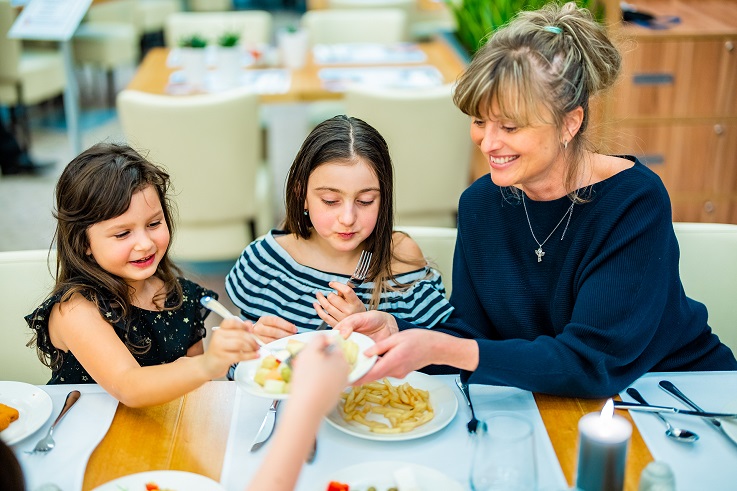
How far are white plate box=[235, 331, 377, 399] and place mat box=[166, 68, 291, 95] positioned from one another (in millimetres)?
2257

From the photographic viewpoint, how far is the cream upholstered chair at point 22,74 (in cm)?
491

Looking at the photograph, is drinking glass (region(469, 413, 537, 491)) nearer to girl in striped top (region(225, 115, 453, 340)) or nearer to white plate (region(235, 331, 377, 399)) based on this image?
white plate (region(235, 331, 377, 399))

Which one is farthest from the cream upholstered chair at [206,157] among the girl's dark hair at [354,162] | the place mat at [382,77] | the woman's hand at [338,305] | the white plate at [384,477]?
the white plate at [384,477]

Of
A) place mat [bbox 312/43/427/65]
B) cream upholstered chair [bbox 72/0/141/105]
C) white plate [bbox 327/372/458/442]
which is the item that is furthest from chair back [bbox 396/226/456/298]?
cream upholstered chair [bbox 72/0/141/105]

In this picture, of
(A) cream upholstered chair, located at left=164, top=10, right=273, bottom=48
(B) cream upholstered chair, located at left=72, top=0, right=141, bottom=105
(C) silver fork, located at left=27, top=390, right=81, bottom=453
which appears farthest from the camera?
(B) cream upholstered chair, located at left=72, top=0, right=141, bottom=105

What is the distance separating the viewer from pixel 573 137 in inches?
62.5

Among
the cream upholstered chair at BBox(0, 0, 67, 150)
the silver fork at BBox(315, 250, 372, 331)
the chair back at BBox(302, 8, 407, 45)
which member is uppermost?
the chair back at BBox(302, 8, 407, 45)

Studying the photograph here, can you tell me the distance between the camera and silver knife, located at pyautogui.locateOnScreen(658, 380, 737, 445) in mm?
1367

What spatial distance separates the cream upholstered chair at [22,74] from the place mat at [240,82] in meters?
1.55

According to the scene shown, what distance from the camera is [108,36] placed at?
589cm

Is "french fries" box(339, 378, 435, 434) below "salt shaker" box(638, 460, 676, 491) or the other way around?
below

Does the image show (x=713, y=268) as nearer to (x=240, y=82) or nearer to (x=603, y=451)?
(x=603, y=451)

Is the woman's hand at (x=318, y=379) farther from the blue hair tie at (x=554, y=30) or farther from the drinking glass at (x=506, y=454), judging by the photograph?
the blue hair tie at (x=554, y=30)

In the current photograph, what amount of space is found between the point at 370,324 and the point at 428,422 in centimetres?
23
